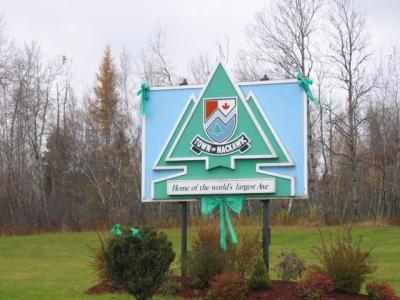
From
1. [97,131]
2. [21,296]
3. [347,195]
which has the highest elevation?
[97,131]

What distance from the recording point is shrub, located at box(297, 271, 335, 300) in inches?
445

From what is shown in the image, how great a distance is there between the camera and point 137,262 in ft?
36.6

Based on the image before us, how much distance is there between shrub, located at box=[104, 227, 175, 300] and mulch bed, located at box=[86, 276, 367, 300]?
4.27 ft

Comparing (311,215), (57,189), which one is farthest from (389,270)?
(57,189)

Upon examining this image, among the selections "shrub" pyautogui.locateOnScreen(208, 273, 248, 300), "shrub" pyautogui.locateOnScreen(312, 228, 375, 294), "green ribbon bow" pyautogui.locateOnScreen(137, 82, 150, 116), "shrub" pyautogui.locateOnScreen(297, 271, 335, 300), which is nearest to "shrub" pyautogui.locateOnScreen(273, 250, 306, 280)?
"shrub" pyautogui.locateOnScreen(312, 228, 375, 294)

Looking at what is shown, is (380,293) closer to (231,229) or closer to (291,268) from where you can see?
(291,268)

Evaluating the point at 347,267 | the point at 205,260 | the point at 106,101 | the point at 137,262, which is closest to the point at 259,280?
the point at 205,260

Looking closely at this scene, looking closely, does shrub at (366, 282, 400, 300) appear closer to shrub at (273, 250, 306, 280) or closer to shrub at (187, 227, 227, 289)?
shrub at (273, 250, 306, 280)

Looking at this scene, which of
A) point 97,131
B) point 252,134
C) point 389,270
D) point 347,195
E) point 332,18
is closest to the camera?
point 252,134

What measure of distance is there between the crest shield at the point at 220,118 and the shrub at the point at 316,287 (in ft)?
11.1

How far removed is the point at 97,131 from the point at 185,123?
3440cm

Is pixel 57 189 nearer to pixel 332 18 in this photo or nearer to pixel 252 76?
pixel 252 76

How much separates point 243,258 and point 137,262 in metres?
2.34

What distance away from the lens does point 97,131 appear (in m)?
47.5
